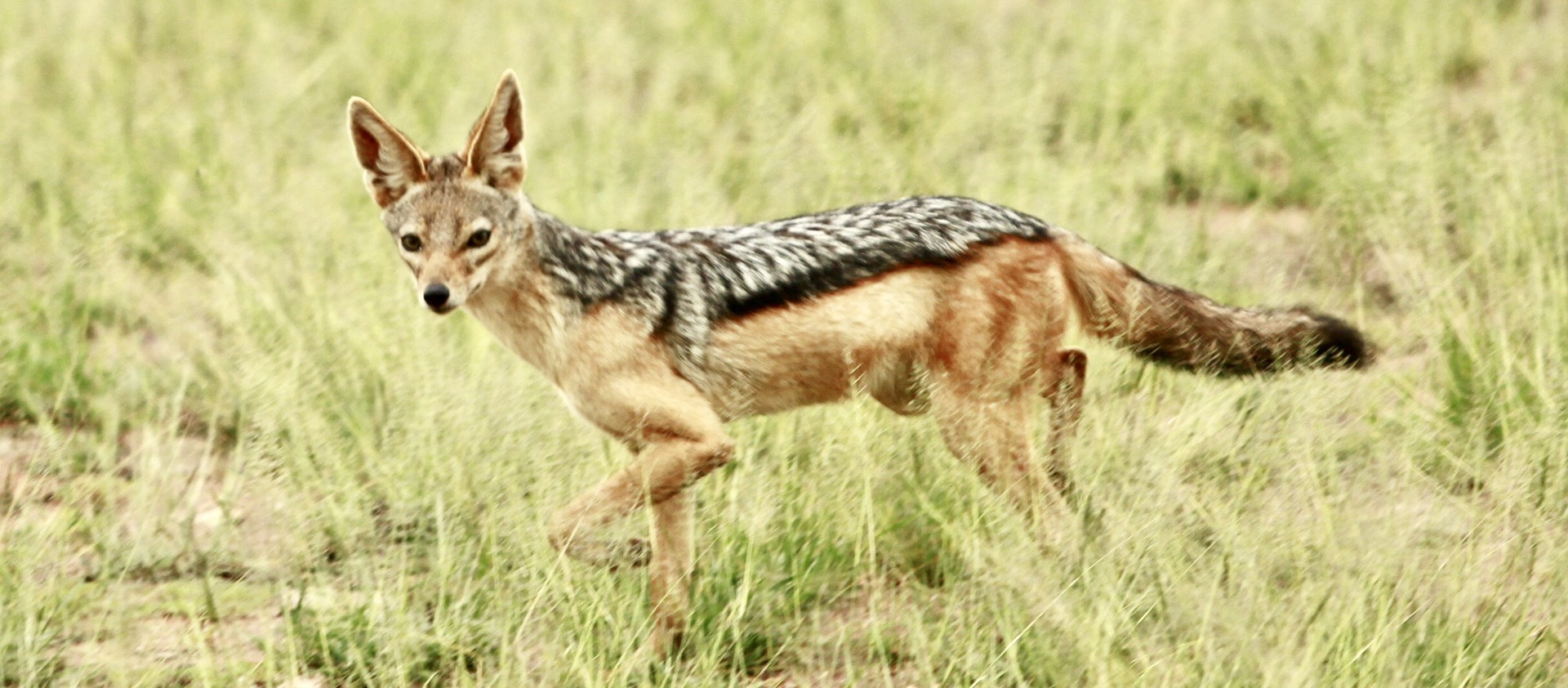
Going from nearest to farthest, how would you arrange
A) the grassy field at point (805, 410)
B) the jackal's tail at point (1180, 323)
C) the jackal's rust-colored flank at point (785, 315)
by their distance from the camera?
1. the grassy field at point (805, 410)
2. the jackal's rust-colored flank at point (785, 315)
3. the jackal's tail at point (1180, 323)

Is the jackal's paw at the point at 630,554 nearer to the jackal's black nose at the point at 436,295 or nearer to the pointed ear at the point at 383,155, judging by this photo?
Result: the jackal's black nose at the point at 436,295

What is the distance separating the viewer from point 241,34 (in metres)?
10.3

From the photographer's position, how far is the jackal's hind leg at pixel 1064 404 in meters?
5.22

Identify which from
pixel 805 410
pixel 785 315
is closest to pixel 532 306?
pixel 785 315

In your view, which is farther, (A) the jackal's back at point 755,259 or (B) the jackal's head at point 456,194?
(A) the jackal's back at point 755,259

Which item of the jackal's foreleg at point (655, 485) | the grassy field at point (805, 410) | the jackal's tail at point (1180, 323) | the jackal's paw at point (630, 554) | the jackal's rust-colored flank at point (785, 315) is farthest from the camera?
the jackal's tail at point (1180, 323)

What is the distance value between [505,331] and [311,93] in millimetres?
4802

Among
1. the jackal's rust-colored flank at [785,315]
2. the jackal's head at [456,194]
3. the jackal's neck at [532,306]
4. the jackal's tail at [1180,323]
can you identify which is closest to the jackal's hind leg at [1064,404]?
the jackal's rust-colored flank at [785,315]

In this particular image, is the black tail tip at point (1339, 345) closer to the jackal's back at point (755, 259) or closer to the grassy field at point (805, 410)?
the grassy field at point (805, 410)

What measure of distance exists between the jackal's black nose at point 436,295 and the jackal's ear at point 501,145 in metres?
0.47

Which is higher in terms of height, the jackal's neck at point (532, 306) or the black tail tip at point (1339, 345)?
the jackal's neck at point (532, 306)

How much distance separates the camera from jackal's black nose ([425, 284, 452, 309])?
15.0ft

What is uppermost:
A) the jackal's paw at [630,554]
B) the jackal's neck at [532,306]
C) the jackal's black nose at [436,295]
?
the jackal's black nose at [436,295]

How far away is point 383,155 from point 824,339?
137 cm
